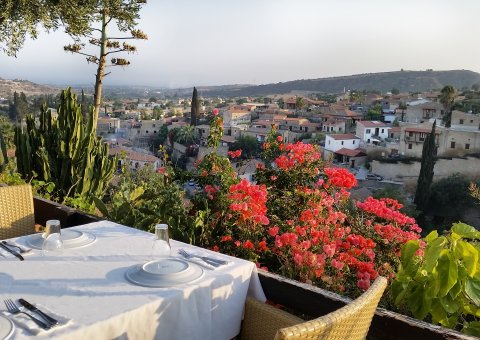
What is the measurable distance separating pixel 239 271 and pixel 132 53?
7101mm

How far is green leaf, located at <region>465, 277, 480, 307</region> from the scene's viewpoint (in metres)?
1.62

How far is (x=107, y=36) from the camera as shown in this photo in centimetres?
784

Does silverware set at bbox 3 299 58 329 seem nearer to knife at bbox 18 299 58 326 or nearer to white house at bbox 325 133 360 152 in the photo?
knife at bbox 18 299 58 326

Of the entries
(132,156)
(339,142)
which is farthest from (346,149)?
(132,156)

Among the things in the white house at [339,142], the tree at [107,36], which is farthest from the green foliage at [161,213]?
the white house at [339,142]

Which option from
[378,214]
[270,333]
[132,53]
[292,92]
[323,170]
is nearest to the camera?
[270,333]

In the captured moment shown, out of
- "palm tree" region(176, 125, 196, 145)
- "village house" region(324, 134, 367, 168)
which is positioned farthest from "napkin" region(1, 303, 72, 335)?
"village house" region(324, 134, 367, 168)

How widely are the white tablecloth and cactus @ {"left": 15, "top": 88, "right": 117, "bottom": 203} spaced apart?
9.53 feet

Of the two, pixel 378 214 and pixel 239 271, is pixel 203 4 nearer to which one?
pixel 378 214

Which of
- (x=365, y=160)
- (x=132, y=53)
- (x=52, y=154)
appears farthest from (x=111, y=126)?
(x=52, y=154)

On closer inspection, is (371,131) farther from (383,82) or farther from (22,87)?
(383,82)

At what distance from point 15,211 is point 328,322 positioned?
7.21 feet

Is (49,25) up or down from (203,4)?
down

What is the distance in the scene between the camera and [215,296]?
5.24ft
